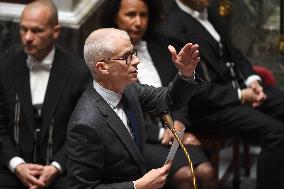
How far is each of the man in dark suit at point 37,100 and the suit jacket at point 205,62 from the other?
0.65 meters

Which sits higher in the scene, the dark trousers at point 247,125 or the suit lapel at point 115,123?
the suit lapel at point 115,123

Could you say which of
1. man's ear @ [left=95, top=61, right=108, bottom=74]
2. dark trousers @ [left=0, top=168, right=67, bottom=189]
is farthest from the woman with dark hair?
man's ear @ [left=95, top=61, right=108, bottom=74]

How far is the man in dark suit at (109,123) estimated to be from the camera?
2.38 meters

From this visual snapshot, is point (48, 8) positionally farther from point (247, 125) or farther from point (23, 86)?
point (247, 125)

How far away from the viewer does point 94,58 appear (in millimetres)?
2408

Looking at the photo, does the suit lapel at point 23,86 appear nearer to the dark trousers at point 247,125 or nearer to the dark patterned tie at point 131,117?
the dark patterned tie at point 131,117

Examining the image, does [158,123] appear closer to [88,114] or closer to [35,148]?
[35,148]

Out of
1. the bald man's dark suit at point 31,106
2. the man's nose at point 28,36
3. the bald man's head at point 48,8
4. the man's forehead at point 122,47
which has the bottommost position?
the bald man's dark suit at point 31,106

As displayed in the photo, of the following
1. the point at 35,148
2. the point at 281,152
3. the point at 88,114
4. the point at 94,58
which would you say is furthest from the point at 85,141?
the point at 281,152

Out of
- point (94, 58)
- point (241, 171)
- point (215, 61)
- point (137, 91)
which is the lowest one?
point (241, 171)

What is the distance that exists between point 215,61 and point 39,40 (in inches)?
43.2

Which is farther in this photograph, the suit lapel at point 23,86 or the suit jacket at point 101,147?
the suit lapel at point 23,86

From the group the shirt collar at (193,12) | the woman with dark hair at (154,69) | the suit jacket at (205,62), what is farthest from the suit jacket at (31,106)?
the shirt collar at (193,12)

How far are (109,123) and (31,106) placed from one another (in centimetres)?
99
